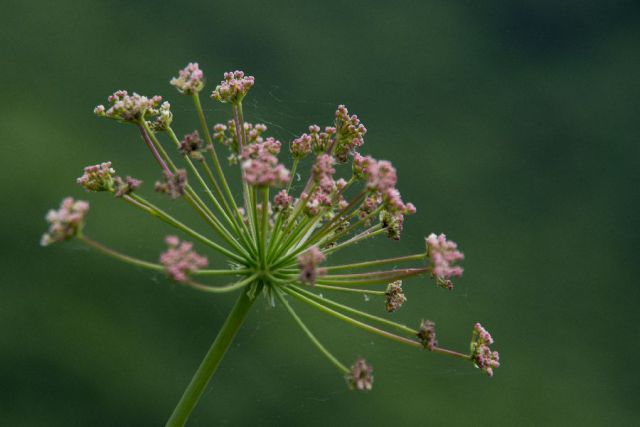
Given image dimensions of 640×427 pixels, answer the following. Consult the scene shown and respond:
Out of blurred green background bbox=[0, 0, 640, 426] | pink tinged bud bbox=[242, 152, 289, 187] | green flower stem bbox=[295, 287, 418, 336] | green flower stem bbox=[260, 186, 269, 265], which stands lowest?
green flower stem bbox=[295, 287, 418, 336]

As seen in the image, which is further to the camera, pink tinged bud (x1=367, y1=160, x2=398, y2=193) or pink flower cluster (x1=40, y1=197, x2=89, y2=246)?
pink tinged bud (x1=367, y1=160, x2=398, y2=193)

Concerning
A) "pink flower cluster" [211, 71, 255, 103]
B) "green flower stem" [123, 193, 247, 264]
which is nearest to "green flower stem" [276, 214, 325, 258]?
"green flower stem" [123, 193, 247, 264]

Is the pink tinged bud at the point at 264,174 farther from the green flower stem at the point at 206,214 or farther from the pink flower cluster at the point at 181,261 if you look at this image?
the pink flower cluster at the point at 181,261

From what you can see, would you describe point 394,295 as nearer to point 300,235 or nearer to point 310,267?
point 300,235

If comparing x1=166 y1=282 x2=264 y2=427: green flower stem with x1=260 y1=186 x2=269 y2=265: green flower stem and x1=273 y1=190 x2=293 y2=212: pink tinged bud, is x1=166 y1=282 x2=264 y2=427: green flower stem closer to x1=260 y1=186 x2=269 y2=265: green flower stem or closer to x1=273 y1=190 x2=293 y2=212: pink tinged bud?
x1=260 y1=186 x2=269 y2=265: green flower stem

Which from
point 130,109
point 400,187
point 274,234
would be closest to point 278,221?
point 274,234

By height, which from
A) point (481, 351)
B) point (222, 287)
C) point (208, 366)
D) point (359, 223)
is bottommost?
point (208, 366)
